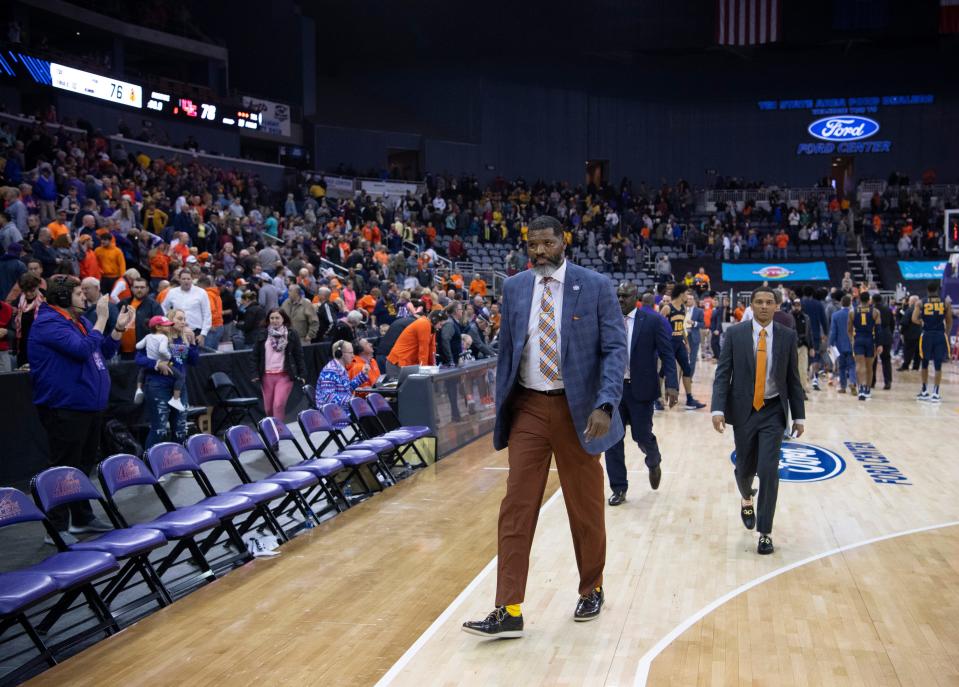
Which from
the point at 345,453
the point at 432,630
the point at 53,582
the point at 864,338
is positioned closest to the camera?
the point at 53,582

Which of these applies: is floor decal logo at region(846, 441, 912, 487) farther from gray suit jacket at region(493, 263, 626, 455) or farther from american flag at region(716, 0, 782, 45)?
american flag at region(716, 0, 782, 45)

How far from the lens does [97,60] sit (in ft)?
83.4

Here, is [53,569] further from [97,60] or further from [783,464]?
[97,60]

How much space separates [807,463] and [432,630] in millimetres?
6045

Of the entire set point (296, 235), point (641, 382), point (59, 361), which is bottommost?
point (641, 382)

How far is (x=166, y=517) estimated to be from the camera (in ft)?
17.7

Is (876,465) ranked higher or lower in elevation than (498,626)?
lower

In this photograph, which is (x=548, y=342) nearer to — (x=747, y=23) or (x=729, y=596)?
(x=729, y=596)

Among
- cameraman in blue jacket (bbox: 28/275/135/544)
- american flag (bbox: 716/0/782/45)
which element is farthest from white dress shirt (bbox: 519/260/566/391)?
american flag (bbox: 716/0/782/45)

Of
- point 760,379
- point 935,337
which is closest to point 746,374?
point 760,379

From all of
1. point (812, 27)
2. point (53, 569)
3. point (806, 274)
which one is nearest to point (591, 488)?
point (53, 569)

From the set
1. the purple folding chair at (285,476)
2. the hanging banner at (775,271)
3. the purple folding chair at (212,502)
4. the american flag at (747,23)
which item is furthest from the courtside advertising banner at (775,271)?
the purple folding chair at (212,502)

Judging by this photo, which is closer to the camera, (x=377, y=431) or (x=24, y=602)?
(x=24, y=602)

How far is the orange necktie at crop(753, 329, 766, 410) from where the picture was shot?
6.14 m
